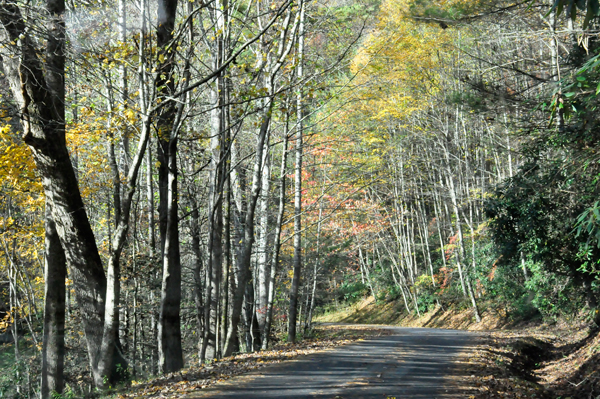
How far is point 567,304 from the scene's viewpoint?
1479 centimetres

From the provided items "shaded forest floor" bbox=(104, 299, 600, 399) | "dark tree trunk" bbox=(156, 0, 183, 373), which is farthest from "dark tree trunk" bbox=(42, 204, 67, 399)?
"shaded forest floor" bbox=(104, 299, 600, 399)

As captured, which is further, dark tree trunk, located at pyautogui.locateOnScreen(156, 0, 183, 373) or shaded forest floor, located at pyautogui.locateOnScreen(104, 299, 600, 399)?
dark tree trunk, located at pyautogui.locateOnScreen(156, 0, 183, 373)

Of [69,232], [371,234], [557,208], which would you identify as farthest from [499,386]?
[371,234]

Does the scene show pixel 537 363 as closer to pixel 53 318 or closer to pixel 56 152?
pixel 53 318

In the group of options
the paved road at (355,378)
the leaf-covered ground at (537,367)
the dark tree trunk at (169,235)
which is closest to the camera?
the paved road at (355,378)

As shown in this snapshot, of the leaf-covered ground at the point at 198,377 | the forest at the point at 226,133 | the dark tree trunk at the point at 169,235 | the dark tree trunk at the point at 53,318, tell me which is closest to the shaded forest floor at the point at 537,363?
the forest at the point at 226,133

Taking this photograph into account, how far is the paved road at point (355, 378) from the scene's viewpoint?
6.45 metres

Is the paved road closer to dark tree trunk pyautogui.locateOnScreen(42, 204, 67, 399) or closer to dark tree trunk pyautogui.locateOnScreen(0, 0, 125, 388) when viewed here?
dark tree trunk pyautogui.locateOnScreen(0, 0, 125, 388)

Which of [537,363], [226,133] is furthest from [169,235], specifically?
[537,363]

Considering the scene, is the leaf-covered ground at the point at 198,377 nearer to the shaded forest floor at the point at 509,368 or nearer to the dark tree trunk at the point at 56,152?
the shaded forest floor at the point at 509,368

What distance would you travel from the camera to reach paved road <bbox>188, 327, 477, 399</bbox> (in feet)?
21.1

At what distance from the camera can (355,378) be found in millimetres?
7773

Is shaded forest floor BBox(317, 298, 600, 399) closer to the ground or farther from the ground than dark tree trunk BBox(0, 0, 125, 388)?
closer to the ground

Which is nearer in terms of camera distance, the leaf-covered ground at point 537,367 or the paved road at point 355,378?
the paved road at point 355,378
